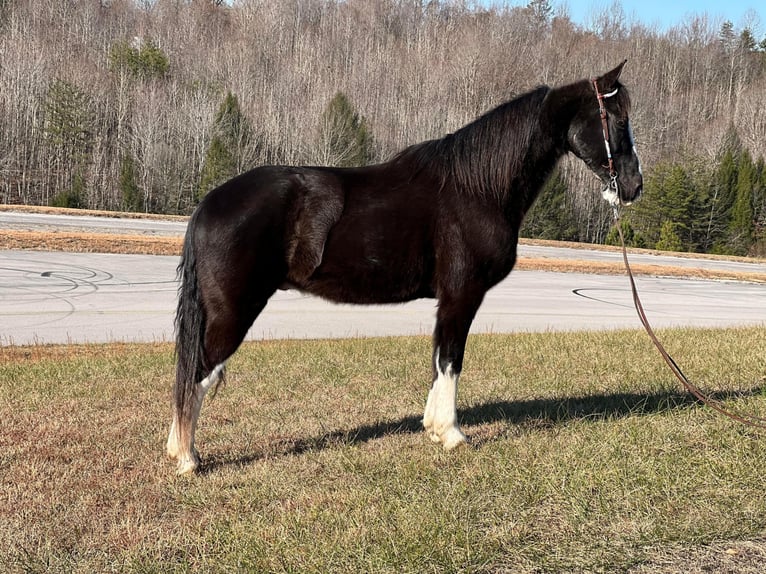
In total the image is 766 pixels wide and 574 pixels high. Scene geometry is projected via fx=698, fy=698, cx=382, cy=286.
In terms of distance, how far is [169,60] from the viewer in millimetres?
62344

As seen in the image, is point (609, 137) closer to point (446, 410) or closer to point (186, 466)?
point (446, 410)

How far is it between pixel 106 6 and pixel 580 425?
280 ft

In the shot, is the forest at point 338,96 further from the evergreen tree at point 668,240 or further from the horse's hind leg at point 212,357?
the horse's hind leg at point 212,357

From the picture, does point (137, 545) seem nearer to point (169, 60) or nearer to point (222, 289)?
point (222, 289)

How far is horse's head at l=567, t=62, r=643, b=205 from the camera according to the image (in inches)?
205

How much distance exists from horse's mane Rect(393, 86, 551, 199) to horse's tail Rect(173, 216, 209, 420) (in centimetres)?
182

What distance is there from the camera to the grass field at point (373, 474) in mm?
3432

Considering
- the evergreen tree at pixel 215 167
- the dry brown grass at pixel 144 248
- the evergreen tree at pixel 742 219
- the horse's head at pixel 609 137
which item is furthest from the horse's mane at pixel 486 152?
the evergreen tree at pixel 742 219

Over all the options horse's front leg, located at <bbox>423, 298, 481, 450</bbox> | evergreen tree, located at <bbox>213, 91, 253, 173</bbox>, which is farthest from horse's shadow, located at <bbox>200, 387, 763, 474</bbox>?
evergreen tree, located at <bbox>213, 91, 253, 173</bbox>

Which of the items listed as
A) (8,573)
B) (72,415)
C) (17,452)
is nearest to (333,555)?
(8,573)

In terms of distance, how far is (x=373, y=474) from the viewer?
459 centimetres

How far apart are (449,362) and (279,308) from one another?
856 cm

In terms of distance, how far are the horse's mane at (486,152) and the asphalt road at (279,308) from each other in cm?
586

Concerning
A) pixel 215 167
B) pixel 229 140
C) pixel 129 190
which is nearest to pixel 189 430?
pixel 215 167
